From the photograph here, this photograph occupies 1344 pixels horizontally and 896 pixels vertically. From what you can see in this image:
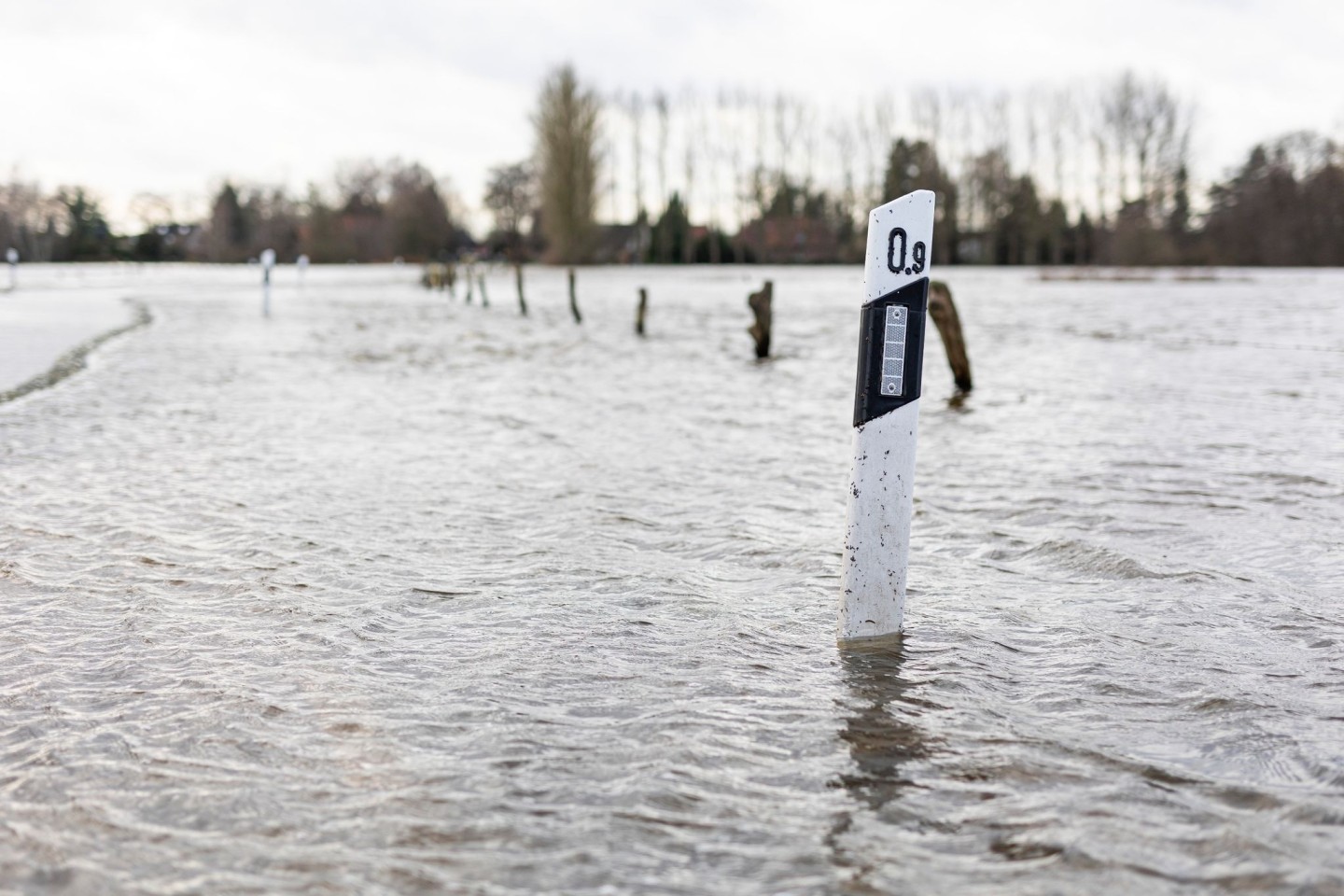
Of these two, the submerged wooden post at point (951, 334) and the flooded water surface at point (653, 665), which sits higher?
the submerged wooden post at point (951, 334)

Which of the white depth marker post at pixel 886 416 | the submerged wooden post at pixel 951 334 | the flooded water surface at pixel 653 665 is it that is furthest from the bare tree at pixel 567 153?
the white depth marker post at pixel 886 416

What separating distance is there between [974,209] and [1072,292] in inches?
1960

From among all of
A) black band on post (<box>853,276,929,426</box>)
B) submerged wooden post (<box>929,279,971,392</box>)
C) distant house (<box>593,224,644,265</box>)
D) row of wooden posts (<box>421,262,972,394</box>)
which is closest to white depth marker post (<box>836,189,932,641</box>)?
black band on post (<box>853,276,929,426</box>)

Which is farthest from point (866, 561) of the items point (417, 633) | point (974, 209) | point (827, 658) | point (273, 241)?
point (273, 241)

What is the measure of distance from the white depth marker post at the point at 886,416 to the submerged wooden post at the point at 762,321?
14579 millimetres

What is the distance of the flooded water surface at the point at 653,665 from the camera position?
264 cm

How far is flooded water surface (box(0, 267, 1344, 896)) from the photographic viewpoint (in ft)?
8.65

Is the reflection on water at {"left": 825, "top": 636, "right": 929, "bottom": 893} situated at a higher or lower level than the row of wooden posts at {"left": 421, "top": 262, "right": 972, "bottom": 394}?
lower

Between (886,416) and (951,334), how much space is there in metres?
10.9

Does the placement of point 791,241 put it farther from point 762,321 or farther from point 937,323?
point 937,323

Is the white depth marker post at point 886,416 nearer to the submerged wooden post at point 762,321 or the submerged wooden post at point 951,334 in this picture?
the submerged wooden post at point 951,334

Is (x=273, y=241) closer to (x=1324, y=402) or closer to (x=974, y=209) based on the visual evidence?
(x=974, y=209)

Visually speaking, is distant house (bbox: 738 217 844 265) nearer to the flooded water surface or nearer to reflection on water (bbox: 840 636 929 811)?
the flooded water surface

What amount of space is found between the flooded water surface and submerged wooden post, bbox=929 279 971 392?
3.82m
